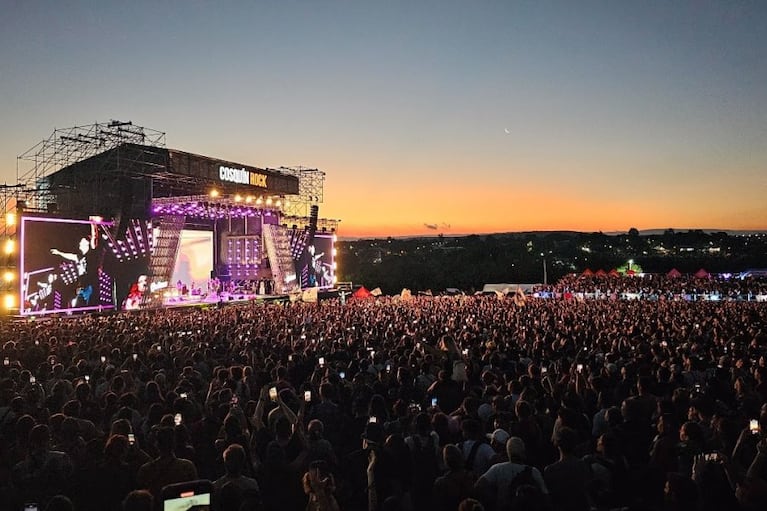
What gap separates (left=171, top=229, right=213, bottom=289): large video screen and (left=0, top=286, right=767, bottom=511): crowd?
78.6 feet

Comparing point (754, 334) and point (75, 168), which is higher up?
point (75, 168)

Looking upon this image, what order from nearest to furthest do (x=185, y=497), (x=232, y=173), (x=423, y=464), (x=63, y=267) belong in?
(x=185, y=497), (x=423, y=464), (x=63, y=267), (x=232, y=173)

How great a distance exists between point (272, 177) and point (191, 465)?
37580mm

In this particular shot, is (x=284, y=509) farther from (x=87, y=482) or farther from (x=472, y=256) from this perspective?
(x=472, y=256)

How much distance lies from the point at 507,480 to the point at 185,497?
2.35 metres

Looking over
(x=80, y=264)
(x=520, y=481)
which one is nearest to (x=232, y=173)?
(x=80, y=264)

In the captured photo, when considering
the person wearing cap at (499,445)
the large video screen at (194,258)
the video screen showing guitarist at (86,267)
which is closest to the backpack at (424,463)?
the person wearing cap at (499,445)

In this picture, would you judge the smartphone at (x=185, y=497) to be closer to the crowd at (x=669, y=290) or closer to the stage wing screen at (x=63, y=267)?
the stage wing screen at (x=63, y=267)

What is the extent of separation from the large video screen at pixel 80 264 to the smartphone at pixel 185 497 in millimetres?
24857

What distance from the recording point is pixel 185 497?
9.61 ft

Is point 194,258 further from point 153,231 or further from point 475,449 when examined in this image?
point 475,449

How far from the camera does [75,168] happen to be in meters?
31.2

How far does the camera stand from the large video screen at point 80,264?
24609mm

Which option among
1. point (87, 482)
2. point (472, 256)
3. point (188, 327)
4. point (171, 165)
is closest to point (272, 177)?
point (171, 165)
